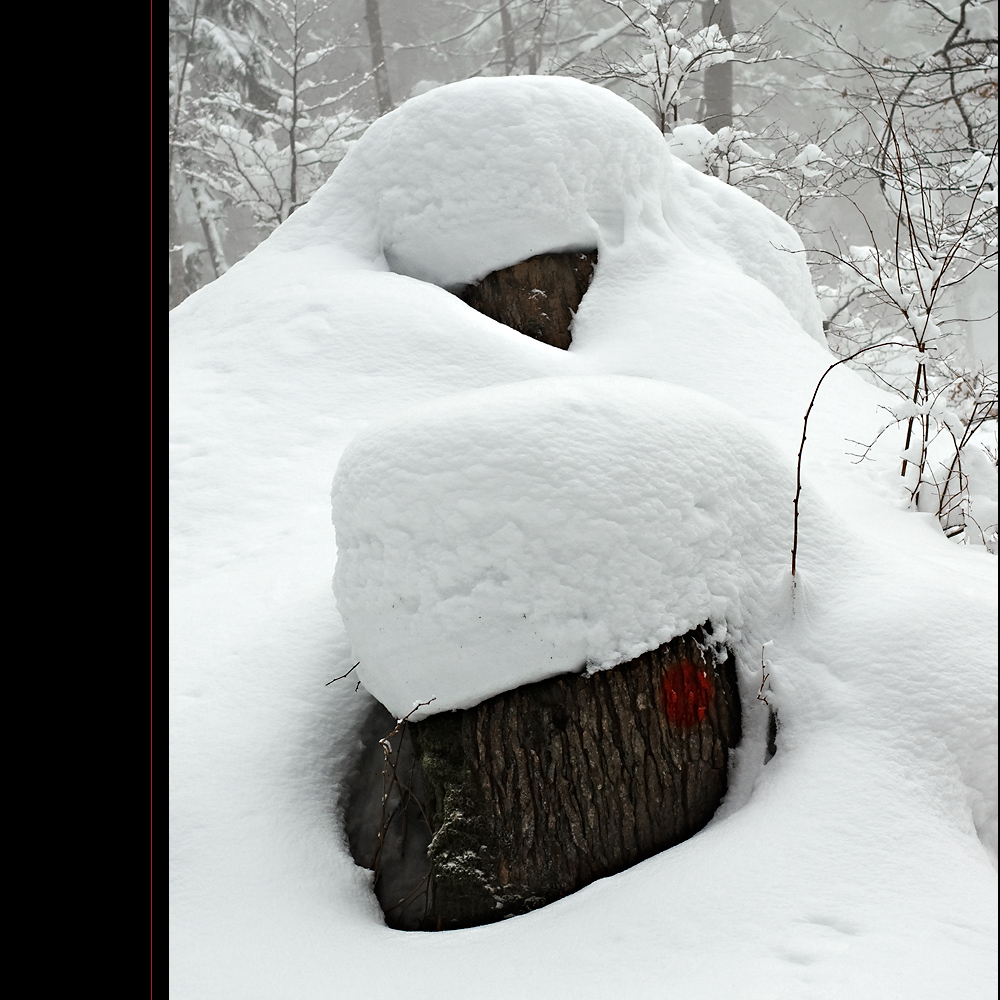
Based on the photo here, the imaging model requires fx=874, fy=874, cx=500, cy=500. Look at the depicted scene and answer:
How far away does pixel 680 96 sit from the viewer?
9781mm

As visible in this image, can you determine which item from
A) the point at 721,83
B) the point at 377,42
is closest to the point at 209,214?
the point at 377,42

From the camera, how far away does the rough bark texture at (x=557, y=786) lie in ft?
7.13

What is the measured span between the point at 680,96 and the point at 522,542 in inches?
359

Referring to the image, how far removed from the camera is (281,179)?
13.4 meters

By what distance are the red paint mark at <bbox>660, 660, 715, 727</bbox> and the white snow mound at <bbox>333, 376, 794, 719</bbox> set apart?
11cm

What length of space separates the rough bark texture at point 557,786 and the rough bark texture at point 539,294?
2.96 metres

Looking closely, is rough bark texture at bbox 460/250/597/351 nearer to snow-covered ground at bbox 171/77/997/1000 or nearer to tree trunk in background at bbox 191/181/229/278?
snow-covered ground at bbox 171/77/997/1000

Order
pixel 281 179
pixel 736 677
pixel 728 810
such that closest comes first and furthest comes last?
pixel 728 810 < pixel 736 677 < pixel 281 179

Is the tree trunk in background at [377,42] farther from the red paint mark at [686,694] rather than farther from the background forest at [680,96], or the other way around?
the red paint mark at [686,694]
